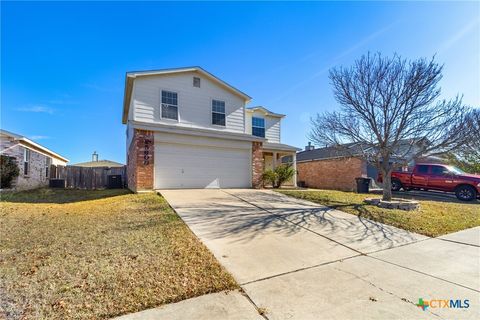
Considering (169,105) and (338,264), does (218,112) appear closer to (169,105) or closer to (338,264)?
(169,105)

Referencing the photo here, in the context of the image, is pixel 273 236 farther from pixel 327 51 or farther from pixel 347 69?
pixel 327 51

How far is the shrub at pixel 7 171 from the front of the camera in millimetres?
12383

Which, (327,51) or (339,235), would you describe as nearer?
(339,235)

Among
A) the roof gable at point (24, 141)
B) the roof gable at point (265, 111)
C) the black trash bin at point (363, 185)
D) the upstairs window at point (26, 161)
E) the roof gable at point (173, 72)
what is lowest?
the black trash bin at point (363, 185)

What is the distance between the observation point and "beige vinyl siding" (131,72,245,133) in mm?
11531

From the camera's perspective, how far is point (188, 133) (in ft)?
36.9

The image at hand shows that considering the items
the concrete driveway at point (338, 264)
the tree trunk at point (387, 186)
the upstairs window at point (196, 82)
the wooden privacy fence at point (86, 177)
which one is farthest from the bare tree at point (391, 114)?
the wooden privacy fence at point (86, 177)

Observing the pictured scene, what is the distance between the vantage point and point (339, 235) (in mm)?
5137

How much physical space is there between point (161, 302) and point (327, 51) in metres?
11.3

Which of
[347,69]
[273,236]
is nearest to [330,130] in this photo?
[347,69]

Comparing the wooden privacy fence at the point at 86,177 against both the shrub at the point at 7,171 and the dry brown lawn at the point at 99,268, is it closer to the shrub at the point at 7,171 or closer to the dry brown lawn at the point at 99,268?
the shrub at the point at 7,171

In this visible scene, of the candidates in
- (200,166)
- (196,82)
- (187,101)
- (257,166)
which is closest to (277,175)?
(257,166)

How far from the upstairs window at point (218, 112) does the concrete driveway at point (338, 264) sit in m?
7.58

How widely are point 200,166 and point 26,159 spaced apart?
1163cm
